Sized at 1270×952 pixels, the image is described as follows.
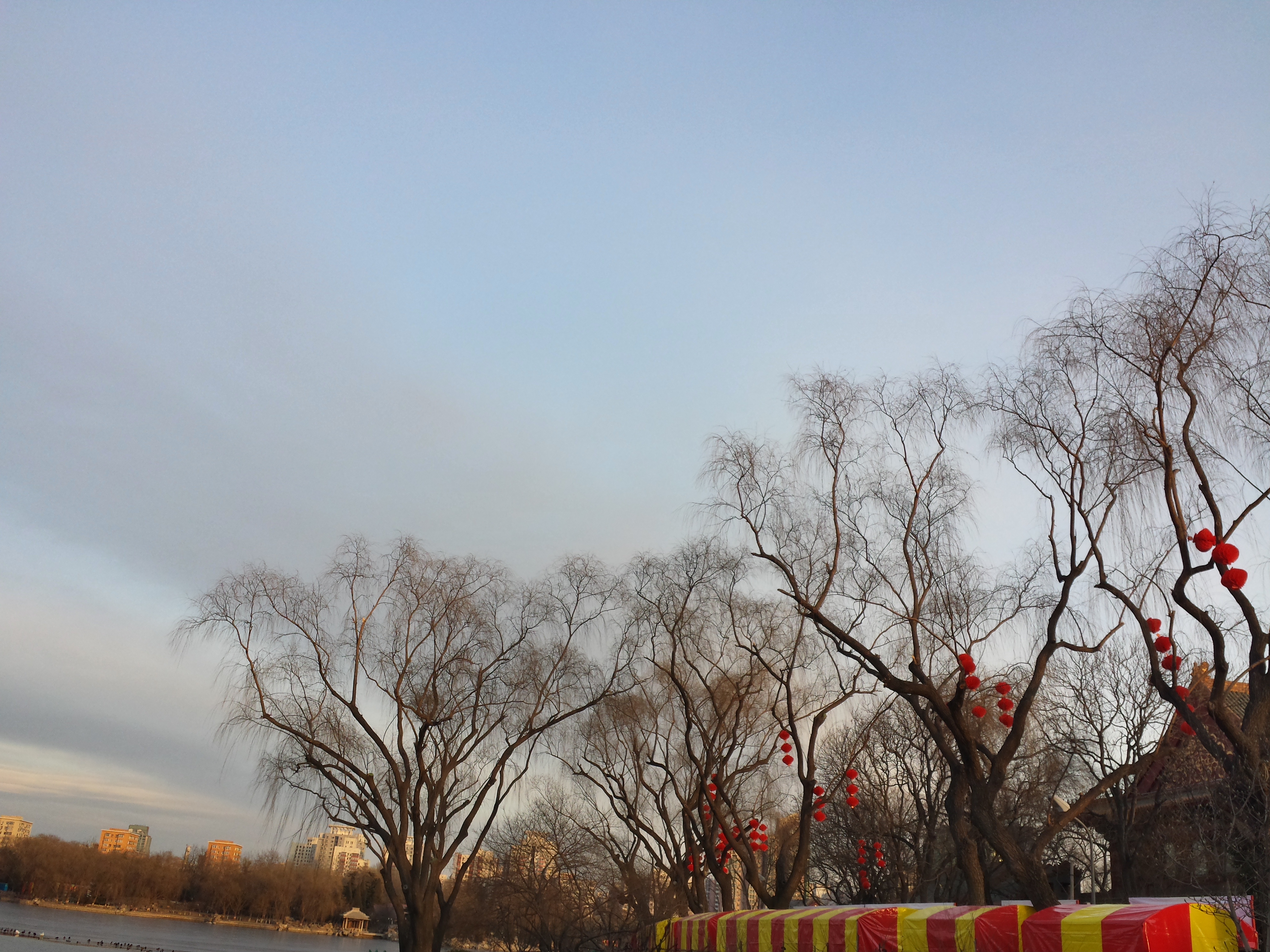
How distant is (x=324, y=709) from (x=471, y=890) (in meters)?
30.3

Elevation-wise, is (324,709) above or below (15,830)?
above

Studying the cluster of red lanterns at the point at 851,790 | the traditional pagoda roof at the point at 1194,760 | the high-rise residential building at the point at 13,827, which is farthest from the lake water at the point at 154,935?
the high-rise residential building at the point at 13,827

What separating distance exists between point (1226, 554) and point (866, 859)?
2421cm

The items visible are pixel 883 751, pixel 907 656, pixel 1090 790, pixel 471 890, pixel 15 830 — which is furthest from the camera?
pixel 15 830

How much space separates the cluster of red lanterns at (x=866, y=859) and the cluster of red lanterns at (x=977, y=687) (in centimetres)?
1282

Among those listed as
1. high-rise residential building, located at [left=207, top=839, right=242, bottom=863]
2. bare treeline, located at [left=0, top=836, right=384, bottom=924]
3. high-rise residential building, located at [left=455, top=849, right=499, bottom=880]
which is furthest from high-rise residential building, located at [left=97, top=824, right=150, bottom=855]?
high-rise residential building, located at [left=455, top=849, right=499, bottom=880]

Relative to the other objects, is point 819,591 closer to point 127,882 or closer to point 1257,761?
point 1257,761

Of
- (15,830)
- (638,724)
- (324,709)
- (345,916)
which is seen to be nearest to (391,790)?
(324,709)

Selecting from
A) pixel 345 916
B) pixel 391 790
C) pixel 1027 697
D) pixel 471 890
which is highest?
pixel 1027 697

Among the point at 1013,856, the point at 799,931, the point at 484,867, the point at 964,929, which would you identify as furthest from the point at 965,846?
the point at 484,867

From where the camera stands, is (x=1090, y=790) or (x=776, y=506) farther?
(x=776, y=506)

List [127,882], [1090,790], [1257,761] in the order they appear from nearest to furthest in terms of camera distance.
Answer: [1257,761]
[1090,790]
[127,882]

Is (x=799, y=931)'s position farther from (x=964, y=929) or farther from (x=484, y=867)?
(x=484, y=867)

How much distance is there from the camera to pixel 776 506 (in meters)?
19.1
